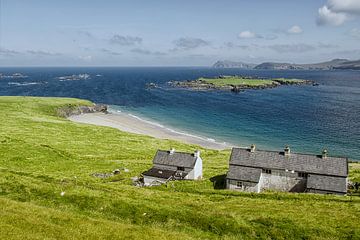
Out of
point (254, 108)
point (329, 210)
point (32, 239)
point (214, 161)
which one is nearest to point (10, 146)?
point (214, 161)

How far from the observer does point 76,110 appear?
16425cm

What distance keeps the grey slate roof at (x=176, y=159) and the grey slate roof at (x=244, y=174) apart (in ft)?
23.7

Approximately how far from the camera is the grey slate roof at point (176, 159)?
216 ft

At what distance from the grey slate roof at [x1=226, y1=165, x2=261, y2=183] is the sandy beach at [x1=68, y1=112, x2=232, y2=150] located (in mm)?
46240

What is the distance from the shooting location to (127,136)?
4449 inches

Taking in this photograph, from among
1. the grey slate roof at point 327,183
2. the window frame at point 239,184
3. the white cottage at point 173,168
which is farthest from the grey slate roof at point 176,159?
the grey slate roof at point 327,183

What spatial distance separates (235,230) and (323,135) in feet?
313

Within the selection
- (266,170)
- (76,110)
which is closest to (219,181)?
(266,170)

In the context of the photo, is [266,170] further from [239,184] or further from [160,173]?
[160,173]

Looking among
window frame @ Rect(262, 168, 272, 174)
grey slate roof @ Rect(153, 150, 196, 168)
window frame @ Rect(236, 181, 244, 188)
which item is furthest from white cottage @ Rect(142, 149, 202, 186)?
window frame @ Rect(262, 168, 272, 174)

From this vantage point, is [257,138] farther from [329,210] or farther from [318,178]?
[329,210]

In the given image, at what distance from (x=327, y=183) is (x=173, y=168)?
25792mm

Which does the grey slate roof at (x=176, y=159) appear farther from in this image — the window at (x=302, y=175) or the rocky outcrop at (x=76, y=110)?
the rocky outcrop at (x=76, y=110)

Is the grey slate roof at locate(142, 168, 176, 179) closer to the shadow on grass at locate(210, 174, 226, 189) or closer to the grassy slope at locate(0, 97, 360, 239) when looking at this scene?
the grassy slope at locate(0, 97, 360, 239)
